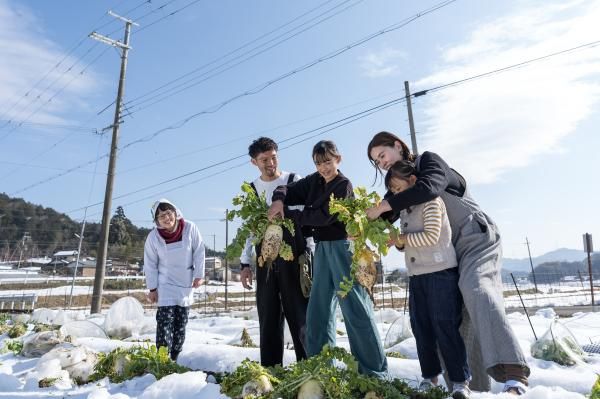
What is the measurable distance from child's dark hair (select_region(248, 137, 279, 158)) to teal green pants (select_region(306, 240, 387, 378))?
0.97 metres

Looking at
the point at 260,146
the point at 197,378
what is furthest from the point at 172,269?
the point at 197,378

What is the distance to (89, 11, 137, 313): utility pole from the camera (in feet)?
40.9

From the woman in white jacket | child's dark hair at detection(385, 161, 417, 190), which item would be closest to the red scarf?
the woman in white jacket

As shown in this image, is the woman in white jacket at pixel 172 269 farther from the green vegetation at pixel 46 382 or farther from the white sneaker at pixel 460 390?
the white sneaker at pixel 460 390

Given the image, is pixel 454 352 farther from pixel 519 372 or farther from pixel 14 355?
pixel 14 355

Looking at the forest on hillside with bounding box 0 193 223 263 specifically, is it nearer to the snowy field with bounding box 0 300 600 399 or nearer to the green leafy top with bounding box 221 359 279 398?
the snowy field with bounding box 0 300 600 399

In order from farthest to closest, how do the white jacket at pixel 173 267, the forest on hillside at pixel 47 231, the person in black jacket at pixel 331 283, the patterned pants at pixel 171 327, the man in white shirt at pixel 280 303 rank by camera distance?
the forest on hillside at pixel 47 231 < the white jacket at pixel 173 267 < the patterned pants at pixel 171 327 < the man in white shirt at pixel 280 303 < the person in black jacket at pixel 331 283

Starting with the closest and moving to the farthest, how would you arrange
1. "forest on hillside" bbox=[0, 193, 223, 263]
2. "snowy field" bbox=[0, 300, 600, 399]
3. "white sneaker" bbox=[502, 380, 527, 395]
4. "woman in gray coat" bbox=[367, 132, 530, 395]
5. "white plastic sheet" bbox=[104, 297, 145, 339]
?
"white sneaker" bbox=[502, 380, 527, 395]
"woman in gray coat" bbox=[367, 132, 530, 395]
"snowy field" bbox=[0, 300, 600, 399]
"white plastic sheet" bbox=[104, 297, 145, 339]
"forest on hillside" bbox=[0, 193, 223, 263]

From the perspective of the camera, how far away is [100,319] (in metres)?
9.69

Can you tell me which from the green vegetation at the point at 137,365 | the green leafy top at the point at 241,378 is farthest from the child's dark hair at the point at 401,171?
the green vegetation at the point at 137,365

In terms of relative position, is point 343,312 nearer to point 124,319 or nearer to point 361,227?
point 361,227

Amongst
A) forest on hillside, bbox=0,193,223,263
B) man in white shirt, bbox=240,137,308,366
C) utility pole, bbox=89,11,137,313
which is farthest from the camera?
forest on hillside, bbox=0,193,223,263

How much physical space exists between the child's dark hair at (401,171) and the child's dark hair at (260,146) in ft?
3.92

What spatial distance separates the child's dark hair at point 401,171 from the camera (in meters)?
2.51
